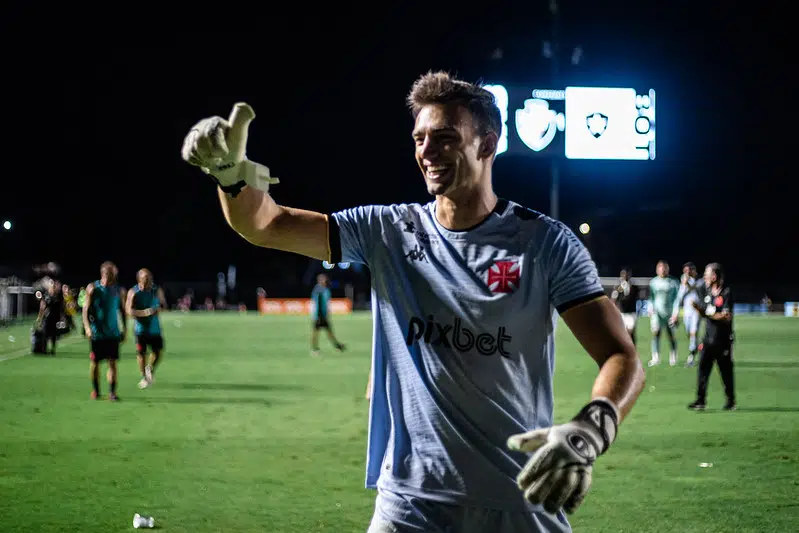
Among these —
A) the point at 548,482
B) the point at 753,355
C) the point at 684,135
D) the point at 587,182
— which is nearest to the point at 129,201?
the point at 587,182

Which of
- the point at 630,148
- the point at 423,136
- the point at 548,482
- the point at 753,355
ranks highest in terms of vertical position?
the point at 630,148

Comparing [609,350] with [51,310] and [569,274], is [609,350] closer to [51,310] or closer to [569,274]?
[569,274]

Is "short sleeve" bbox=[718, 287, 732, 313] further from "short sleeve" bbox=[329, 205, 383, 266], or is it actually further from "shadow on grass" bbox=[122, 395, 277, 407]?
"short sleeve" bbox=[329, 205, 383, 266]

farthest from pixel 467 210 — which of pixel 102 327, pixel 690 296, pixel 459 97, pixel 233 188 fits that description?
pixel 690 296

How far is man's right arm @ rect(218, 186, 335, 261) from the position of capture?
3.63m

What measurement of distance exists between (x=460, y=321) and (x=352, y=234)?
A: 1.94ft

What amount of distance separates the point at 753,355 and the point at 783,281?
56.9 m

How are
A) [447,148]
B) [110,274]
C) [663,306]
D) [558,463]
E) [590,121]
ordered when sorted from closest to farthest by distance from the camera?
[558,463] → [447,148] → [110,274] → [663,306] → [590,121]

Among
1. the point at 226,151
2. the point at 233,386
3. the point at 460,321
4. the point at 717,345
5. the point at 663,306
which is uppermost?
the point at 226,151

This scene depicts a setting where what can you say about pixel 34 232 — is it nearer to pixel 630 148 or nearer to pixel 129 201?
pixel 129 201

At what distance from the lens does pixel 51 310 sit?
26.7 meters

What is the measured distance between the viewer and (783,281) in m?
80.1

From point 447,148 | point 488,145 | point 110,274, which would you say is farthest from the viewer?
point 110,274

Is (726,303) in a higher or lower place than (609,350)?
lower
